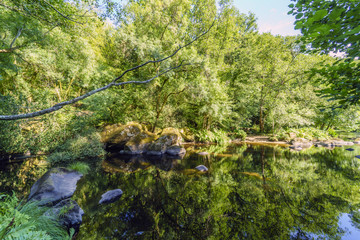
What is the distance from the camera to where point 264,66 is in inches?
733

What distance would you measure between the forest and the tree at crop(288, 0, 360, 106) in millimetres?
18

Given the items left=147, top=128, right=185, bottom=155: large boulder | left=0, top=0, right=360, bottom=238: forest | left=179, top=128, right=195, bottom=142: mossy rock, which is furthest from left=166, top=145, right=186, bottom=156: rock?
left=179, top=128, right=195, bottom=142: mossy rock

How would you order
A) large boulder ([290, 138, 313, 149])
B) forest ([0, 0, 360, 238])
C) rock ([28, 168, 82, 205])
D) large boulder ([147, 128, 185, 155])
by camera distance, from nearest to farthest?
forest ([0, 0, 360, 238]), rock ([28, 168, 82, 205]), large boulder ([147, 128, 185, 155]), large boulder ([290, 138, 313, 149])

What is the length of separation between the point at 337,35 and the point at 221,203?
462cm

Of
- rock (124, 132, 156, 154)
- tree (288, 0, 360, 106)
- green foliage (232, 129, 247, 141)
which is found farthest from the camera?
green foliage (232, 129, 247, 141)

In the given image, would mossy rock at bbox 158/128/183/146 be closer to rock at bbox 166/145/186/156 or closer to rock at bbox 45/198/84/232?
rock at bbox 166/145/186/156

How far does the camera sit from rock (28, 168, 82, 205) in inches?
161

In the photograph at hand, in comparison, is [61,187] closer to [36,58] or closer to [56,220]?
[56,220]

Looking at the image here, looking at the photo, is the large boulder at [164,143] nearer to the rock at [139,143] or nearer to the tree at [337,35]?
the rock at [139,143]

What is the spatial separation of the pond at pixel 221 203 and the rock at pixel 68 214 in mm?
211

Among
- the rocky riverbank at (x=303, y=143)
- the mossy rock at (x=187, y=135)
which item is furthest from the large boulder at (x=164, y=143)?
the rocky riverbank at (x=303, y=143)

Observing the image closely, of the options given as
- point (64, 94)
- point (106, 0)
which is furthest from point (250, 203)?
point (64, 94)

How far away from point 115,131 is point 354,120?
85.9 feet

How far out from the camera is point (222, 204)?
4633mm
